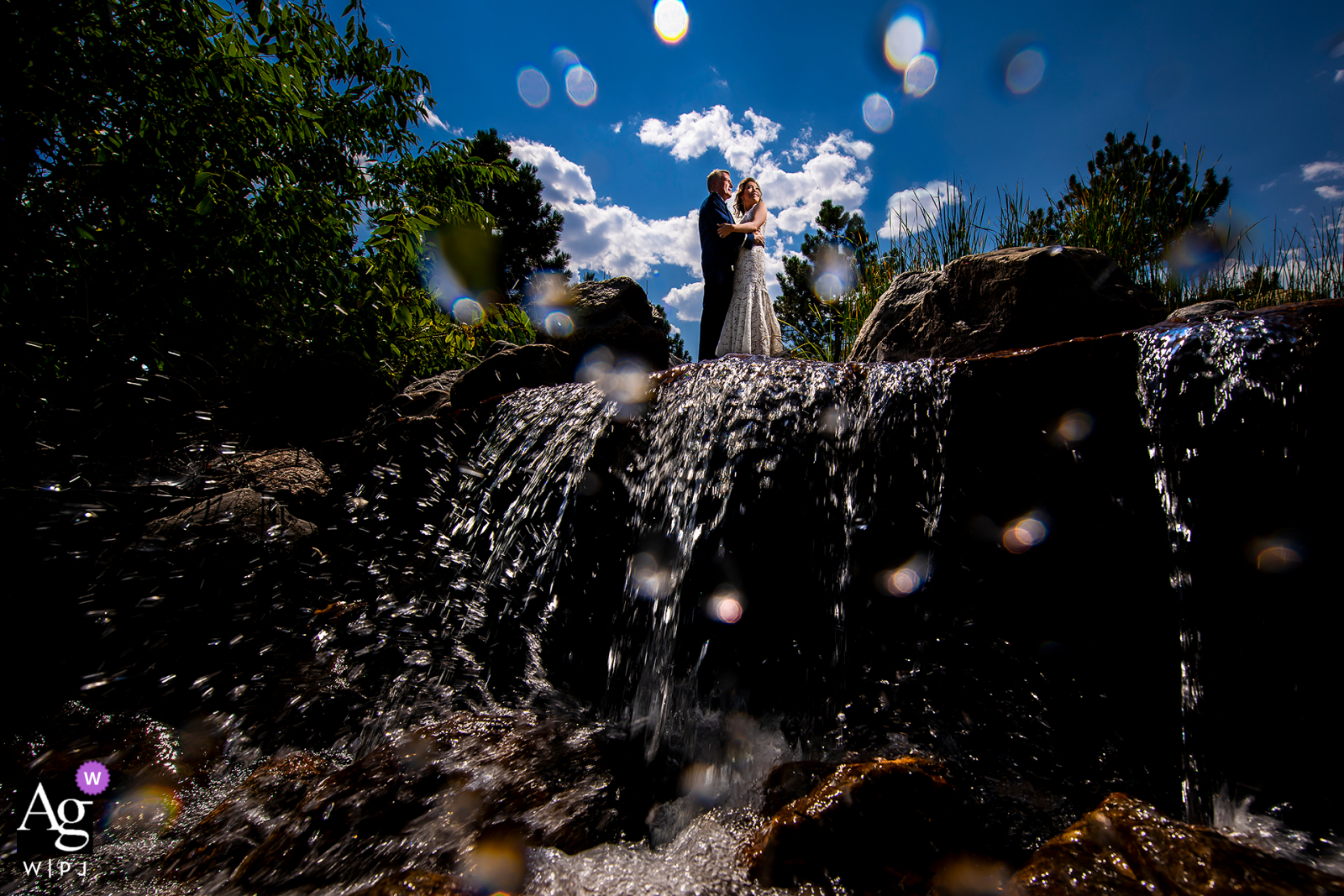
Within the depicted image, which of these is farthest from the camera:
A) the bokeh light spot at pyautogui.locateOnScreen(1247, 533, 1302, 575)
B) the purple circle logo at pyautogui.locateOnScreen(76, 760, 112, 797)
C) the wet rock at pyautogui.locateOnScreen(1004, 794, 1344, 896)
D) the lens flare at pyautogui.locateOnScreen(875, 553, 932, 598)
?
the lens flare at pyautogui.locateOnScreen(875, 553, 932, 598)

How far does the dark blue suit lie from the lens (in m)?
6.72

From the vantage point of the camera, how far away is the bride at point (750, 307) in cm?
661

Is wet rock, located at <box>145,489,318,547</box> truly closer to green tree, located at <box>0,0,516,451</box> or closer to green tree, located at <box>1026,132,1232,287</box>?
green tree, located at <box>0,0,516,451</box>

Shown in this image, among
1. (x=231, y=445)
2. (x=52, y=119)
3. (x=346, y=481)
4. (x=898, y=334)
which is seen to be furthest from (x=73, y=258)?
(x=898, y=334)

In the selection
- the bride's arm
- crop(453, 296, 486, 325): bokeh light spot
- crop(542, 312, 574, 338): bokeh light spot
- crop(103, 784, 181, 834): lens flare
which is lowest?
crop(103, 784, 181, 834): lens flare

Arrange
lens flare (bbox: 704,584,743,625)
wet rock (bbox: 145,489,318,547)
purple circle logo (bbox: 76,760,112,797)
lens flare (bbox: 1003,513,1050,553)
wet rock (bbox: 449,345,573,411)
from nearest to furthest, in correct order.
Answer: purple circle logo (bbox: 76,760,112,797) → lens flare (bbox: 1003,513,1050,553) → lens flare (bbox: 704,584,743,625) → wet rock (bbox: 145,489,318,547) → wet rock (bbox: 449,345,573,411)

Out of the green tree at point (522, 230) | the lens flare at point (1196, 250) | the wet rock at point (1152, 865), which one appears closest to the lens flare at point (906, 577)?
the wet rock at point (1152, 865)

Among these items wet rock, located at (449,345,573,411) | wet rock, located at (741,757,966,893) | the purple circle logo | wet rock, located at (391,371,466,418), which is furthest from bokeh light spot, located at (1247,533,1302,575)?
wet rock, located at (391,371,466,418)

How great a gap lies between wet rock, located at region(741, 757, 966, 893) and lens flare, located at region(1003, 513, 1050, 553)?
126cm

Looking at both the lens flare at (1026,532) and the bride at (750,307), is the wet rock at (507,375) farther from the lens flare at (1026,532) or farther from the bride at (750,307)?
the lens flare at (1026,532)

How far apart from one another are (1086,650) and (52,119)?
604 centimetres

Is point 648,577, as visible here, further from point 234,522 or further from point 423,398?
point 423,398

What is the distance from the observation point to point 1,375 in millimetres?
2707

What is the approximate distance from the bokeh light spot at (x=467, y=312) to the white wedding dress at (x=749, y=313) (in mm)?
3184
